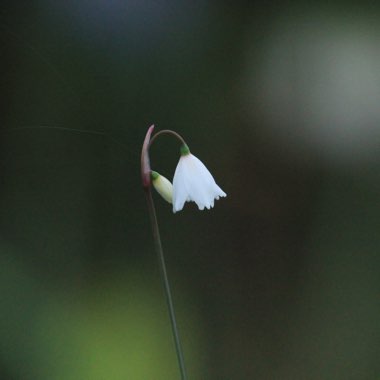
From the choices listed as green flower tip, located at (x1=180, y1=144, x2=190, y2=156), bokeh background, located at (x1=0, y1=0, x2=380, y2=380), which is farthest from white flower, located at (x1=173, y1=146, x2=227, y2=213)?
bokeh background, located at (x1=0, y1=0, x2=380, y2=380)

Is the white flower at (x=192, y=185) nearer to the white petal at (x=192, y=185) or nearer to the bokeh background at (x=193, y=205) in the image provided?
the white petal at (x=192, y=185)

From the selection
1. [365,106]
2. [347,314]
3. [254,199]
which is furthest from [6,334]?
[365,106]

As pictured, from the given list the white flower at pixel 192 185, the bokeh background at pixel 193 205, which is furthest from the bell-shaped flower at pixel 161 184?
the bokeh background at pixel 193 205

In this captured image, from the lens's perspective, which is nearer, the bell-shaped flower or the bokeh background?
the bell-shaped flower

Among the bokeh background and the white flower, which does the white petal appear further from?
the bokeh background

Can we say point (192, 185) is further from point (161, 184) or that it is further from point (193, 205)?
point (193, 205)

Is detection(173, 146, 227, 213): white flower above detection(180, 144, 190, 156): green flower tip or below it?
below
